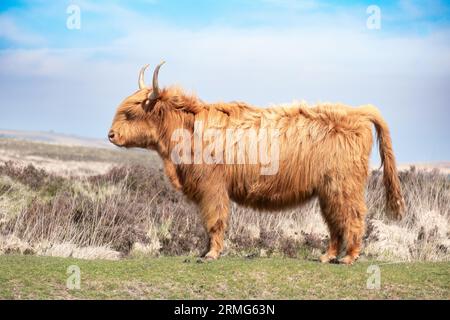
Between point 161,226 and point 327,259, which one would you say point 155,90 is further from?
point 161,226

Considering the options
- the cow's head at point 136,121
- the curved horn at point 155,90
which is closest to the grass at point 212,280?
the cow's head at point 136,121

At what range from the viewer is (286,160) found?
962cm

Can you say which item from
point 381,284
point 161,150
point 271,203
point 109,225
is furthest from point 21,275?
point 109,225

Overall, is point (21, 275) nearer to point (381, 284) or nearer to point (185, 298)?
point (185, 298)

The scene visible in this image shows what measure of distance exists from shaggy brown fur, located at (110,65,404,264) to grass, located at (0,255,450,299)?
0.75 meters

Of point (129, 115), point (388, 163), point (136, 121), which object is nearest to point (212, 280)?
point (136, 121)

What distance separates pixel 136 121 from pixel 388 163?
3800 millimetres

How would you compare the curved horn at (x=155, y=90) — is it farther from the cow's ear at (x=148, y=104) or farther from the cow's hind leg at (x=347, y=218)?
the cow's hind leg at (x=347, y=218)

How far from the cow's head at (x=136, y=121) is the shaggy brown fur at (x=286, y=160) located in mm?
15

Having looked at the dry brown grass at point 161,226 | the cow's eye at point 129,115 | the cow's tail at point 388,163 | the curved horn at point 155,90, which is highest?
the curved horn at point 155,90

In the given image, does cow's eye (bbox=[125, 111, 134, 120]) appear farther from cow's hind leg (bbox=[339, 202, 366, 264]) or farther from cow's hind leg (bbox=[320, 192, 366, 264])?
cow's hind leg (bbox=[339, 202, 366, 264])

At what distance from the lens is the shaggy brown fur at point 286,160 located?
9469mm

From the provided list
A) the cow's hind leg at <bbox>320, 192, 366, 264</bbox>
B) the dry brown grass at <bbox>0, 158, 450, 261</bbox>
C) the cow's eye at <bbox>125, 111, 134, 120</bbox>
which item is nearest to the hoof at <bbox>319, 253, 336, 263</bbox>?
the cow's hind leg at <bbox>320, 192, 366, 264</bbox>
